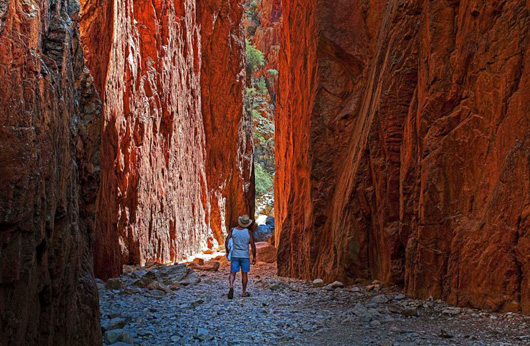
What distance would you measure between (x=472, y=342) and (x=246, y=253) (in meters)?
4.86

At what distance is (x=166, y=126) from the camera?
1546 cm

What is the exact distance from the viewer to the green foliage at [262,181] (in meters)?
44.2

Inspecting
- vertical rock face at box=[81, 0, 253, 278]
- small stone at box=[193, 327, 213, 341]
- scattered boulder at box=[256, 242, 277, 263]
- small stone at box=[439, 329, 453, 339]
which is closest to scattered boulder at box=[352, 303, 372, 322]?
small stone at box=[439, 329, 453, 339]

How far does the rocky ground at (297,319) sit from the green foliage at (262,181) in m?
35.6

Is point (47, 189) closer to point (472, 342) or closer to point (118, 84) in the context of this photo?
point (472, 342)

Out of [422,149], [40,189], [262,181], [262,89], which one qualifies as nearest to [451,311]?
[422,149]

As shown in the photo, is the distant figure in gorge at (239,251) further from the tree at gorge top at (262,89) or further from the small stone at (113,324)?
the tree at gorge top at (262,89)

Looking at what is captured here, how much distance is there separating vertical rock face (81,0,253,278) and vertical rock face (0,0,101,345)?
517 centimetres

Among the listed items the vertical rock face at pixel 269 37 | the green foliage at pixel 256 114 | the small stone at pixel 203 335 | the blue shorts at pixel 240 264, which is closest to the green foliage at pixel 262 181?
the green foliage at pixel 256 114

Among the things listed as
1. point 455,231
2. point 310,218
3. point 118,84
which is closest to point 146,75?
point 118,84

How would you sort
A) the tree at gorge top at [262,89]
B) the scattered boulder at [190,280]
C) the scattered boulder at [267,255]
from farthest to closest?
the tree at gorge top at [262,89]
the scattered boulder at [267,255]
the scattered boulder at [190,280]

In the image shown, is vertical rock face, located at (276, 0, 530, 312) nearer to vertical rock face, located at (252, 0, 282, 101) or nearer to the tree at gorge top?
the tree at gorge top

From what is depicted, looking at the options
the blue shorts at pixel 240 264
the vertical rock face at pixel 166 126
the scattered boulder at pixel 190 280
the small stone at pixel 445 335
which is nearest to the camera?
the small stone at pixel 445 335

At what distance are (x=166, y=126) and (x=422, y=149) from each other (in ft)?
34.6
